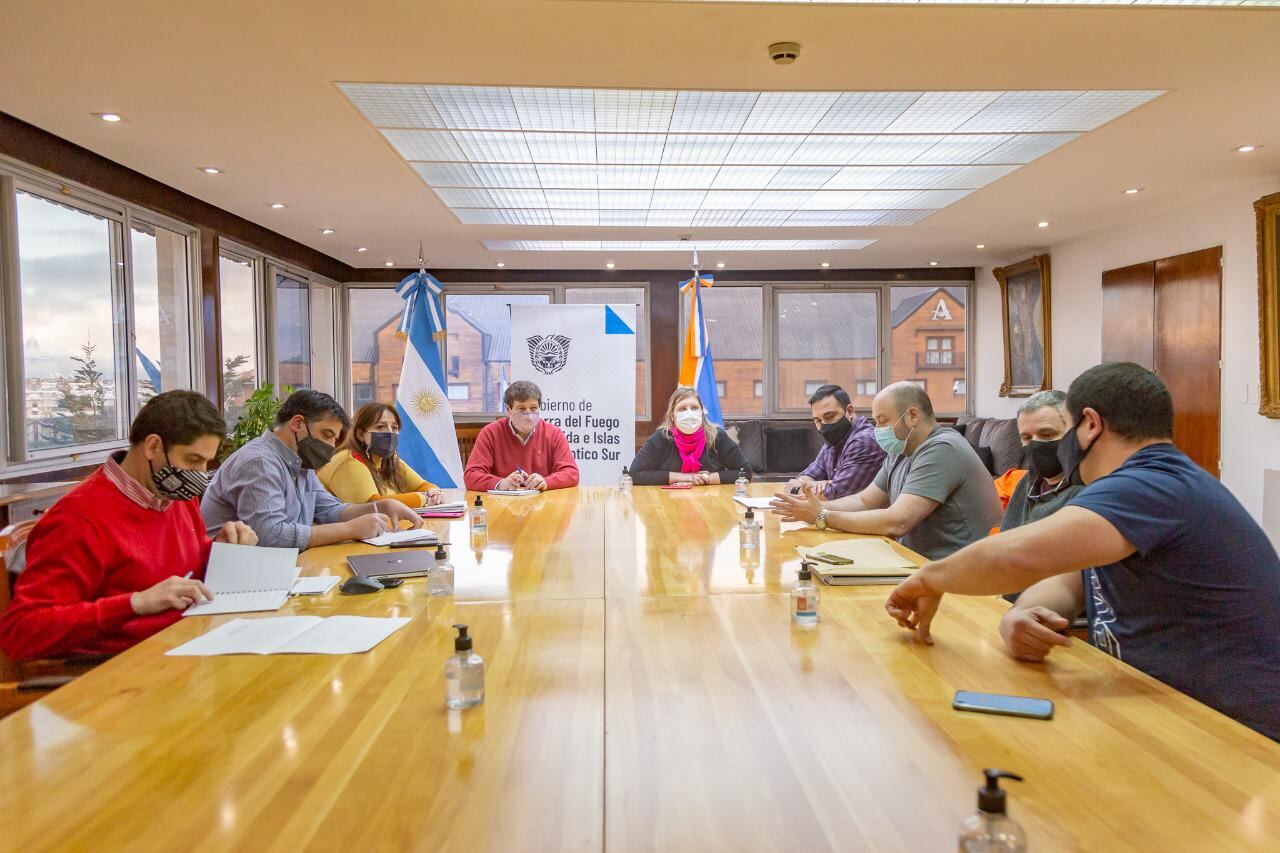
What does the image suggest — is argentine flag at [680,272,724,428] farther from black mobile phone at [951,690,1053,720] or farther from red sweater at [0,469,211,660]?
black mobile phone at [951,690,1053,720]

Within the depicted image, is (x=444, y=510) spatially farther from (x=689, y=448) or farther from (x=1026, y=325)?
(x=1026, y=325)

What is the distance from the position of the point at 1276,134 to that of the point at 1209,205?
1687 millimetres

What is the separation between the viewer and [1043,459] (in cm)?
285

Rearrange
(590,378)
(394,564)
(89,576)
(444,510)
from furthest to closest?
(590,378), (444,510), (394,564), (89,576)

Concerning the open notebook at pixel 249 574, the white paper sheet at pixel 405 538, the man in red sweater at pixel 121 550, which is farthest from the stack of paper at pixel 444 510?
the man in red sweater at pixel 121 550

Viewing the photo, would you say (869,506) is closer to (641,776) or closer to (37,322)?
(641,776)

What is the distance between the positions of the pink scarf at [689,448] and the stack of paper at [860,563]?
8.26 feet

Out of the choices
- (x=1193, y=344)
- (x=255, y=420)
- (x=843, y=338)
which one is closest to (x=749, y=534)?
(x=255, y=420)

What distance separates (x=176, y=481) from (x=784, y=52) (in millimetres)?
2491

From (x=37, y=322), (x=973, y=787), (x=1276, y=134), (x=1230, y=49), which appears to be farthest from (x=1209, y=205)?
(x=37, y=322)

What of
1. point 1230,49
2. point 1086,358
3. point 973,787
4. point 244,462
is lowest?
point 973,787

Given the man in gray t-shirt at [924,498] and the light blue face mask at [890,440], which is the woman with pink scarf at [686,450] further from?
the man in gray t-shirt at [924,498]

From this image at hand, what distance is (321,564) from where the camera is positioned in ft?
8.84

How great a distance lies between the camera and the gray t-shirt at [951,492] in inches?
119
